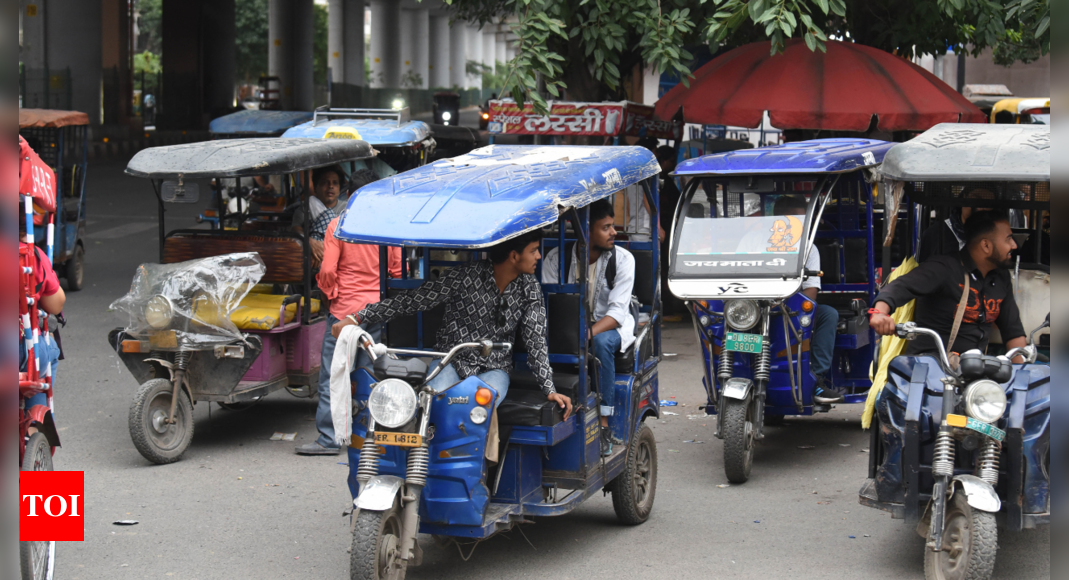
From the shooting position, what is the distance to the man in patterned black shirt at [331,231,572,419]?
5.14 metres

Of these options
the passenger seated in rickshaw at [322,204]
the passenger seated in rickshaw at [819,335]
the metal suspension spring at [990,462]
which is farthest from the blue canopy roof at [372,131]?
the metal suspension spring at [990,462]

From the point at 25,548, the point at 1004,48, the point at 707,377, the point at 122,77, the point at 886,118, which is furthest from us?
the point at 122,77

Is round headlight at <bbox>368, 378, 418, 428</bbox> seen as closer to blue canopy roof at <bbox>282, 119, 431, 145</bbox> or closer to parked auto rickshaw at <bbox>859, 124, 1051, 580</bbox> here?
parked auto rickshaw at <bbox>859, 124, 1051, 580</bbox>

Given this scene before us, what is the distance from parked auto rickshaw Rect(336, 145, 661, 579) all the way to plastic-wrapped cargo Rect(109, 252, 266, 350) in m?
1.88

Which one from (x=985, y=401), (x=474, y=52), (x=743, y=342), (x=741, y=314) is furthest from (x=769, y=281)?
(x=474, y=52)

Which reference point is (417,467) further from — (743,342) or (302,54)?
(302,54)

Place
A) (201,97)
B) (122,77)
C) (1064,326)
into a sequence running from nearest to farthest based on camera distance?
1. (1064,326)
2. (122,77)
3. (201,97)

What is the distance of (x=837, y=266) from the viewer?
806cm

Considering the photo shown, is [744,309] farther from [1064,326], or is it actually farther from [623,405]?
[1064,326]

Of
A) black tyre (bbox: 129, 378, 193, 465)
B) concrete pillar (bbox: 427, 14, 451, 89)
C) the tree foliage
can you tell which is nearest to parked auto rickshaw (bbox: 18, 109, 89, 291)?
the tree foliage

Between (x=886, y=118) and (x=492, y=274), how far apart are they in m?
7.30

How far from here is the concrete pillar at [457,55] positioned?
8106 centimetres

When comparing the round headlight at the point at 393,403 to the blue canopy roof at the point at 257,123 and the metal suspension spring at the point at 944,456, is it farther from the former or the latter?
the blue canopy roof at the point at 257,123

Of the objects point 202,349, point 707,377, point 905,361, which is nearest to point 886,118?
point 707,377
